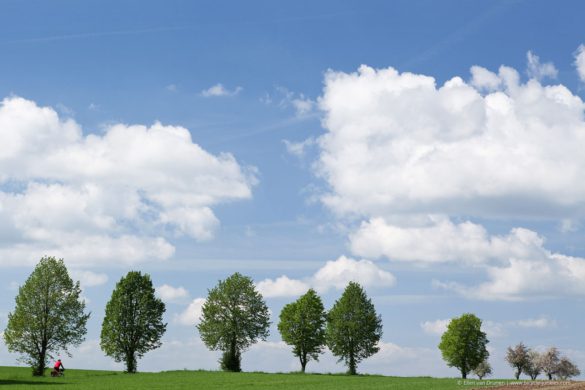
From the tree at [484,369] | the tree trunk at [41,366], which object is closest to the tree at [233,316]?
the tree trunk at [41,366]

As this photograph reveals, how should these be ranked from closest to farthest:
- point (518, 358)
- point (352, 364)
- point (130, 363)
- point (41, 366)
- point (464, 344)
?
point (41, 366)
point (130, 363)
point (352, 364)
point (464, 344)
point (518, 358)

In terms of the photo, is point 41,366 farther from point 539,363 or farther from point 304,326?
point 539,363

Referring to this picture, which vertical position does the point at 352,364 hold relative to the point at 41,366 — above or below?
below

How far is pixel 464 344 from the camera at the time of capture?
11788cm

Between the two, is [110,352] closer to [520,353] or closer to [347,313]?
[347,313]

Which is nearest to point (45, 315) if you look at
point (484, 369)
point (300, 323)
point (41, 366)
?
point (41, 366)

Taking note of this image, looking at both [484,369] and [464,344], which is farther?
[484,369]

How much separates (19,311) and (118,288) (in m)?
13.8

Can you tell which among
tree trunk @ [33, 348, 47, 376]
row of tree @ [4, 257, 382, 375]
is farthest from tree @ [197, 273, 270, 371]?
tree trunk @ [33, 348, 47, 376]

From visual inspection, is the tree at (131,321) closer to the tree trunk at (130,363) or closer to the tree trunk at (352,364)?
the tree trunk at (130,363)

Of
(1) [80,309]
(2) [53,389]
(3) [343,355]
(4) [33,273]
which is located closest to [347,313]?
(3) [343,355]

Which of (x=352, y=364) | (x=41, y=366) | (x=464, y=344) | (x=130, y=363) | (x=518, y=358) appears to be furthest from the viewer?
(x=518, y=358)

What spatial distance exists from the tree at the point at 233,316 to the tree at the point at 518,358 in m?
75.0

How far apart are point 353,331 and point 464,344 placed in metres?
23.6
